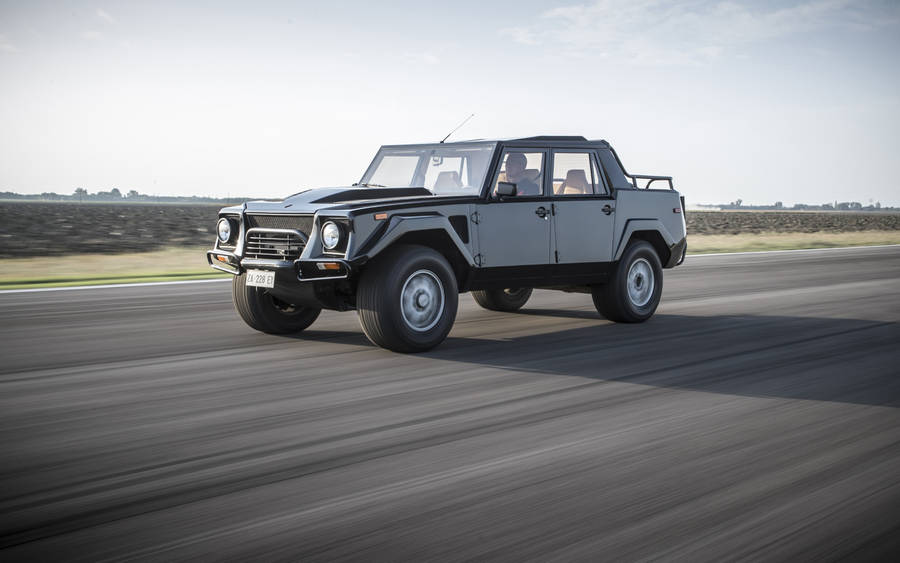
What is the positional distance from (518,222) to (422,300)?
Result: 1420 mm

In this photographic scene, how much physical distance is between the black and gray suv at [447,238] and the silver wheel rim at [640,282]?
15 millimetres

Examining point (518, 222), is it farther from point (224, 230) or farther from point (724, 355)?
point (224, 230)

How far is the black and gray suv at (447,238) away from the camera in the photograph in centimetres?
709

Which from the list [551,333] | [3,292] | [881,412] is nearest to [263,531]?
[881,412]

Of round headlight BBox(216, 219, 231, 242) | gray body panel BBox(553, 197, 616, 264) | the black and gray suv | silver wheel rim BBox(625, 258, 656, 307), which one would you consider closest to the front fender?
the black and gray suv

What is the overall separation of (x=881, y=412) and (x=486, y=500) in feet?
9.86

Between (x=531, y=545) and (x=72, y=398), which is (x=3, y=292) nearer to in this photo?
(x=72, y=398)

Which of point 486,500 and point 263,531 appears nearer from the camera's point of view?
point 263,531

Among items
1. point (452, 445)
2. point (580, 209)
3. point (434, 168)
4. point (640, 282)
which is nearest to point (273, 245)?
point (434, 168)

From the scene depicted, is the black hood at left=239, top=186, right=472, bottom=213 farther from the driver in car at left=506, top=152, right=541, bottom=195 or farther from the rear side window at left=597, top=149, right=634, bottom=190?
the rear side window at left=597, top=149, right=634, bottom=190

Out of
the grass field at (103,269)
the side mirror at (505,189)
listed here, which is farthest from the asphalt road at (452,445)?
the grass field at (103,269)

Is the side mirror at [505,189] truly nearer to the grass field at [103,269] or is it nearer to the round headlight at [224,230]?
the round headlight at [224,230]

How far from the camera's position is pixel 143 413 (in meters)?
5.22

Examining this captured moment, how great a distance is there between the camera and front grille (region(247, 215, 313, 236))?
7258 millimetres
